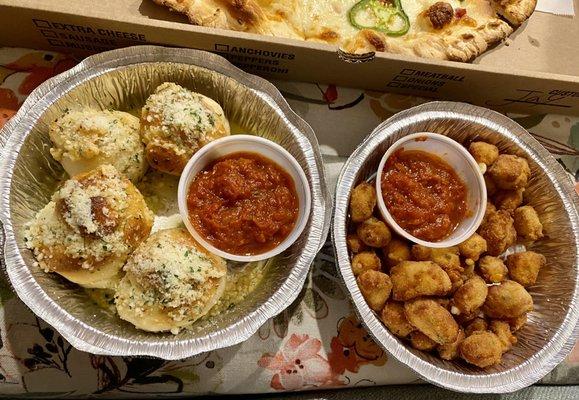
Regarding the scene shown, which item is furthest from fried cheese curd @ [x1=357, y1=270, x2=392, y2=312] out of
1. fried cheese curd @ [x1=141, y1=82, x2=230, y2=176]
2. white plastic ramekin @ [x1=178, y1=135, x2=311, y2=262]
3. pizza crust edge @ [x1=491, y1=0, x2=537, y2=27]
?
pizza crust edge @ [x1=491, y1=0, x2=537, y2=27]

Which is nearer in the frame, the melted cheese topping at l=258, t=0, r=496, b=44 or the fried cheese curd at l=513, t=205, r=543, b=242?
the fried cheese curd at l=513, t=205, r=543, b=242

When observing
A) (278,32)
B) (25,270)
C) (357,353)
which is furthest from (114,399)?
(278,32)

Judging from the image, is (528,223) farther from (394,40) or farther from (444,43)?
(394,40)

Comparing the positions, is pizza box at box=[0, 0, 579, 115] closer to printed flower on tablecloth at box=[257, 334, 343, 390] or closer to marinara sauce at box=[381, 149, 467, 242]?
marinara sauce at box=[381, 149, 467, 242]

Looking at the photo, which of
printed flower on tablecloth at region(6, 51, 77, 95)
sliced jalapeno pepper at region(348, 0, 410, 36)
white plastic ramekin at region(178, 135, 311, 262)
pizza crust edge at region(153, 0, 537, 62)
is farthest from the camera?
sliced jalapeno pepper at region(348, 0, 410, 36)

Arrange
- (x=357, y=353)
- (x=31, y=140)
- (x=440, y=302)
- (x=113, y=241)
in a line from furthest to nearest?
(x=357, y=353)
(x=440, y=302)
(x=31, y=140)
(x=113, y=241)

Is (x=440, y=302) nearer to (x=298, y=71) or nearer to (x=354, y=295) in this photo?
(x=354, y=295)

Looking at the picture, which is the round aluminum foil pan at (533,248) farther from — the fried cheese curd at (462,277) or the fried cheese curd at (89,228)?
the fried cheese curd at (89,228)
